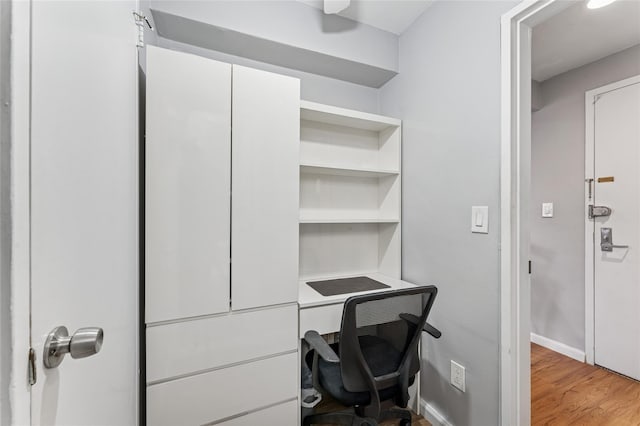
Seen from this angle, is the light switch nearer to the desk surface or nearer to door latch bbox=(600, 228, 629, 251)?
the desk surface

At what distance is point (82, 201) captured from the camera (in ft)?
1.98

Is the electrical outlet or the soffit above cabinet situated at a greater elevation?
the soffit above cabinet

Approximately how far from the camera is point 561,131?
7.70 feet

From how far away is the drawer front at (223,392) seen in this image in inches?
45.4

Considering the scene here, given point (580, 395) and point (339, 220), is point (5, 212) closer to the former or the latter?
point (339, 220)

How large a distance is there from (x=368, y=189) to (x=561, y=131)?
191cm

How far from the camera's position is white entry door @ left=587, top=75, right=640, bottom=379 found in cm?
191

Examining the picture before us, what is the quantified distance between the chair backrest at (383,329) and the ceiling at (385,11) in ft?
5.65

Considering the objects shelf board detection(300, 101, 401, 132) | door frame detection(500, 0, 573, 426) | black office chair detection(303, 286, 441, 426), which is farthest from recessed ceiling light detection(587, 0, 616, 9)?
black office chair detection(303, 286, 441, 426)

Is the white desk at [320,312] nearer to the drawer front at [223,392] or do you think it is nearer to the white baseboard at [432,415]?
the drawer front at [223,392]

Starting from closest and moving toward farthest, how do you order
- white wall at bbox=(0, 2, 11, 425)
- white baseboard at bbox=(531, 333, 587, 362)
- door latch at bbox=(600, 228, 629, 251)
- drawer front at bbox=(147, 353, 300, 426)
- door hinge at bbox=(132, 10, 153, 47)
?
white wall at bbox=(0, 2, 11, 425) < door hinge at bbox=(132, 10, 153, 47) < drawer front at bbox=(147, 353, 300, 426) < door latch at bbox=(600, 228, 629, 251) < white baseboard at bbox=(531, 333, 587, 362)

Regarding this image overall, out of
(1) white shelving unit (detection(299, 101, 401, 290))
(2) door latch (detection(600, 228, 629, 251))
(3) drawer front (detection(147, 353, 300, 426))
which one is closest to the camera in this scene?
(3) drawer front (detection(147, 353, 300, 426))

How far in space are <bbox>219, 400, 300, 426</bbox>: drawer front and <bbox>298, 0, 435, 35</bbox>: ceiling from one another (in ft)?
7.78

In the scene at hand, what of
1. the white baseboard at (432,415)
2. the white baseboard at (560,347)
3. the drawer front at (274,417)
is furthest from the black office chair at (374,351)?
the white baseboard at (560,347)
